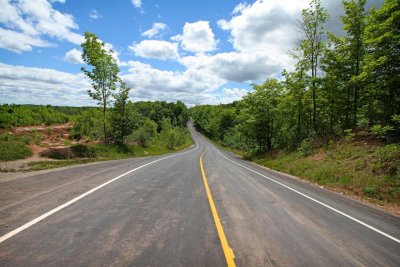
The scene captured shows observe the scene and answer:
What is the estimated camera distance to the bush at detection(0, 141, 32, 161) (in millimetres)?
16577

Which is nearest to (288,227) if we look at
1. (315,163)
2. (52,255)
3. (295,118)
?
(52,255)

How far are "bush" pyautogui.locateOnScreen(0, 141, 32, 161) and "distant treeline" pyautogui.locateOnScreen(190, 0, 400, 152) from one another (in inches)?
848

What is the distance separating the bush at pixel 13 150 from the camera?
54.4 feet

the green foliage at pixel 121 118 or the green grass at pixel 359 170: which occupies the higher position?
the green foliage at pixel 121 118

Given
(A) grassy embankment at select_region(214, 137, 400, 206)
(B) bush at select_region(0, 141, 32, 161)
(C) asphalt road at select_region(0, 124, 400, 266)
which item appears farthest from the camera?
(B) bush at select_region(0, 141, 32, 161)

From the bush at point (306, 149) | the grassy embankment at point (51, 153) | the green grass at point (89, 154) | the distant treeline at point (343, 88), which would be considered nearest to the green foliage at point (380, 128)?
the distant treeline at point (343, 88)

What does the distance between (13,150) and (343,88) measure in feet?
87.2

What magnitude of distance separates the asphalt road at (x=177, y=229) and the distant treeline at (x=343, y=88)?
8.65 meters

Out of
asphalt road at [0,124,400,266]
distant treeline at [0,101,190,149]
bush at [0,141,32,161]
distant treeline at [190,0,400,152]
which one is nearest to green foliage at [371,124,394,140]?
distant treeline at [190,0,400,152]

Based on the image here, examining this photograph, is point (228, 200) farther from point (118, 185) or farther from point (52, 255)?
point (52, 255)

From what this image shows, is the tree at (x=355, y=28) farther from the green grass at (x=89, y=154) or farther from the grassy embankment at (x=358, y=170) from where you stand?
the green grass at (x=89, y=154)

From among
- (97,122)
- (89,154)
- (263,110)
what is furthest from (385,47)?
(97,122)

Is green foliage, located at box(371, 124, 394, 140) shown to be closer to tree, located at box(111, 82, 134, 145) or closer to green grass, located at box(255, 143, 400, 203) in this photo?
green grass, located at box(255, 143, 400, 203)

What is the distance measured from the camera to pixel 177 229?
554 centimetres
